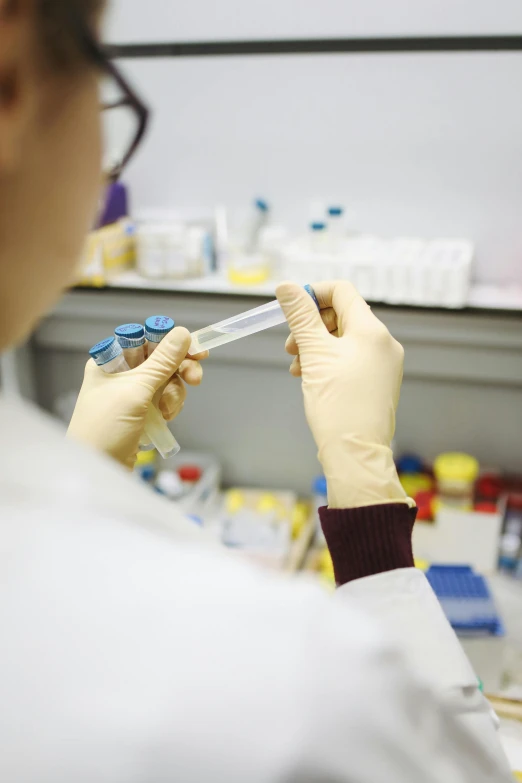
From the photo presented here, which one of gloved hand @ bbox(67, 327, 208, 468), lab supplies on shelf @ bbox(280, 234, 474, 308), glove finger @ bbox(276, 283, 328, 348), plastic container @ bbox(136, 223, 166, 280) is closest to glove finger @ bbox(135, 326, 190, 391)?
gloved hand @ bbox(67, 327, 208, 468)

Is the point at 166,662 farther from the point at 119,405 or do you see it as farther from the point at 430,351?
the point at 430,351

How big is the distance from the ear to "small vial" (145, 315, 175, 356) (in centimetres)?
48

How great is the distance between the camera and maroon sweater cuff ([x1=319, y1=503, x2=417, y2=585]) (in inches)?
24.7

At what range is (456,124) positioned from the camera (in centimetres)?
144

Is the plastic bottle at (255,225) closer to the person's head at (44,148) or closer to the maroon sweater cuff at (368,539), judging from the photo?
the maroon sweater cuff at (368,539)

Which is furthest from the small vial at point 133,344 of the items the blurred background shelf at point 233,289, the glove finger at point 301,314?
the blurred background shelf at point 233,289

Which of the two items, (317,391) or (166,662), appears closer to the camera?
(166,662)

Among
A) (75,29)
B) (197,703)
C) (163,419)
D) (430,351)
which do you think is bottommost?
(430,351)

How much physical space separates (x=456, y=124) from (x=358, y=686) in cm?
136

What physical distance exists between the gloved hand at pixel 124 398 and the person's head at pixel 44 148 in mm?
369

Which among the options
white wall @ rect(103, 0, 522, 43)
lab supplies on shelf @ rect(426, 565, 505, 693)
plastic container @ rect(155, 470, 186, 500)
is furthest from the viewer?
plastic container @ rect(155, 470, 186, 500)

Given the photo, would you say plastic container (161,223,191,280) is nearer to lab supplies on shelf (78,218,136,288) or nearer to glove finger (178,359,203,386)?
lab supplies on shelf (78,218,136,288)

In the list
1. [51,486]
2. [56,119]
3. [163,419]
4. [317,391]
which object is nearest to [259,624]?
[51,486]

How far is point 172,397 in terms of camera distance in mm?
907
